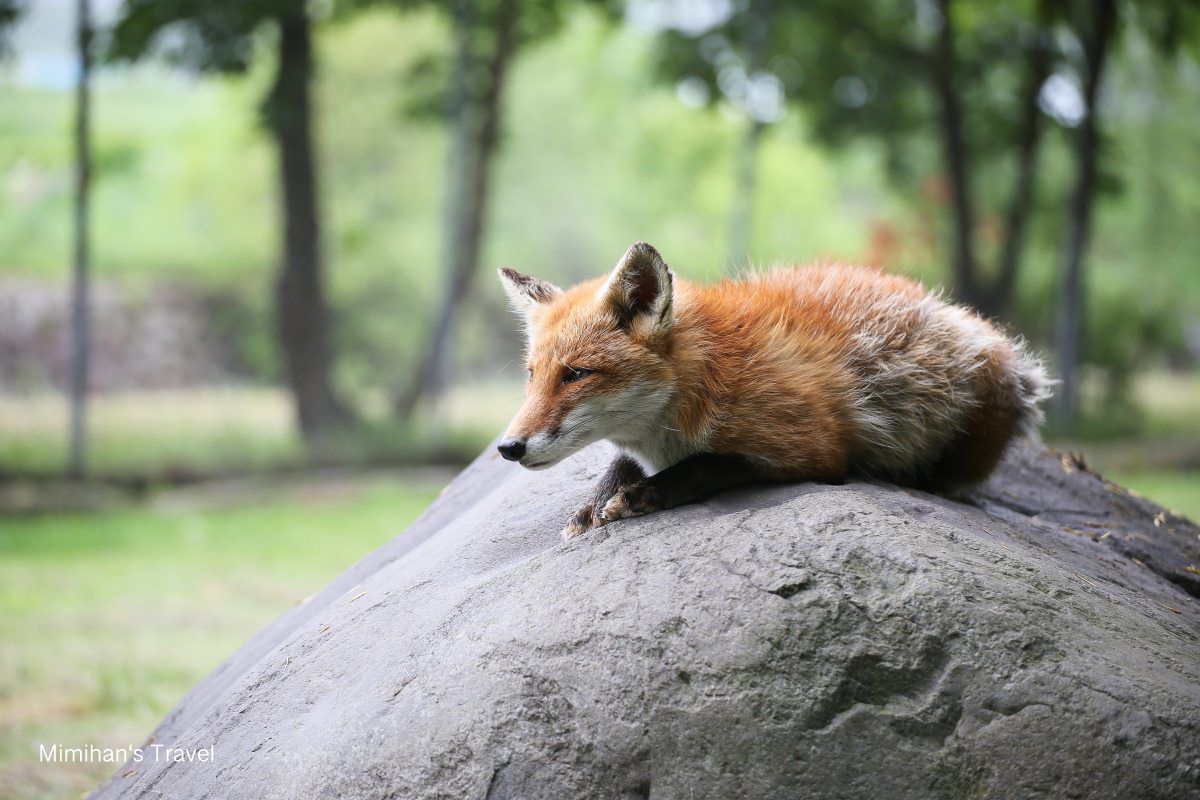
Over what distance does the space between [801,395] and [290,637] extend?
85.6 inches

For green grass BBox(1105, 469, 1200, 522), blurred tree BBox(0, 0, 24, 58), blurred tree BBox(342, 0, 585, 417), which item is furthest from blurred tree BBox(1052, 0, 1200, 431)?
blurred tree BBox(0, 0, 24, 58)

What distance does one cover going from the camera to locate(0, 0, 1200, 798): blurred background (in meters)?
10.0

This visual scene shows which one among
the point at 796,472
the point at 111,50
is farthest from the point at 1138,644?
the point at 111,50

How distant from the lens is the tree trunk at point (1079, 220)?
512 inches

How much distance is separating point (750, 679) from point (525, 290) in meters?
1.72

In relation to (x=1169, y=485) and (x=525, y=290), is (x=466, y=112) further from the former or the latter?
(x=1169, y=485)

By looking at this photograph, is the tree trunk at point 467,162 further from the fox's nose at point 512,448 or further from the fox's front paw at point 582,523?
the fox's nose at point 512,448

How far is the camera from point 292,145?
11.5 m

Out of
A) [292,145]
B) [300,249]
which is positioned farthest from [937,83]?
[300,249]

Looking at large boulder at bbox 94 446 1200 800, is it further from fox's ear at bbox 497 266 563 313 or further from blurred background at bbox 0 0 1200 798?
blurred background at bbox 0 0 1200 798

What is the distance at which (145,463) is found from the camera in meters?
10.6

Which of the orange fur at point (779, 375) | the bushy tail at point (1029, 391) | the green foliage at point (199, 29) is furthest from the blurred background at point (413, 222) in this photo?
the bushy tail at point (1029, 391)

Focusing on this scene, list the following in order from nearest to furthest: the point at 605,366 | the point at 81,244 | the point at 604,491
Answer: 1. the point at 605,366
2. the point at 604,491
3. the point at 81,244

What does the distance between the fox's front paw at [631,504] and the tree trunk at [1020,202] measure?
1161cm
